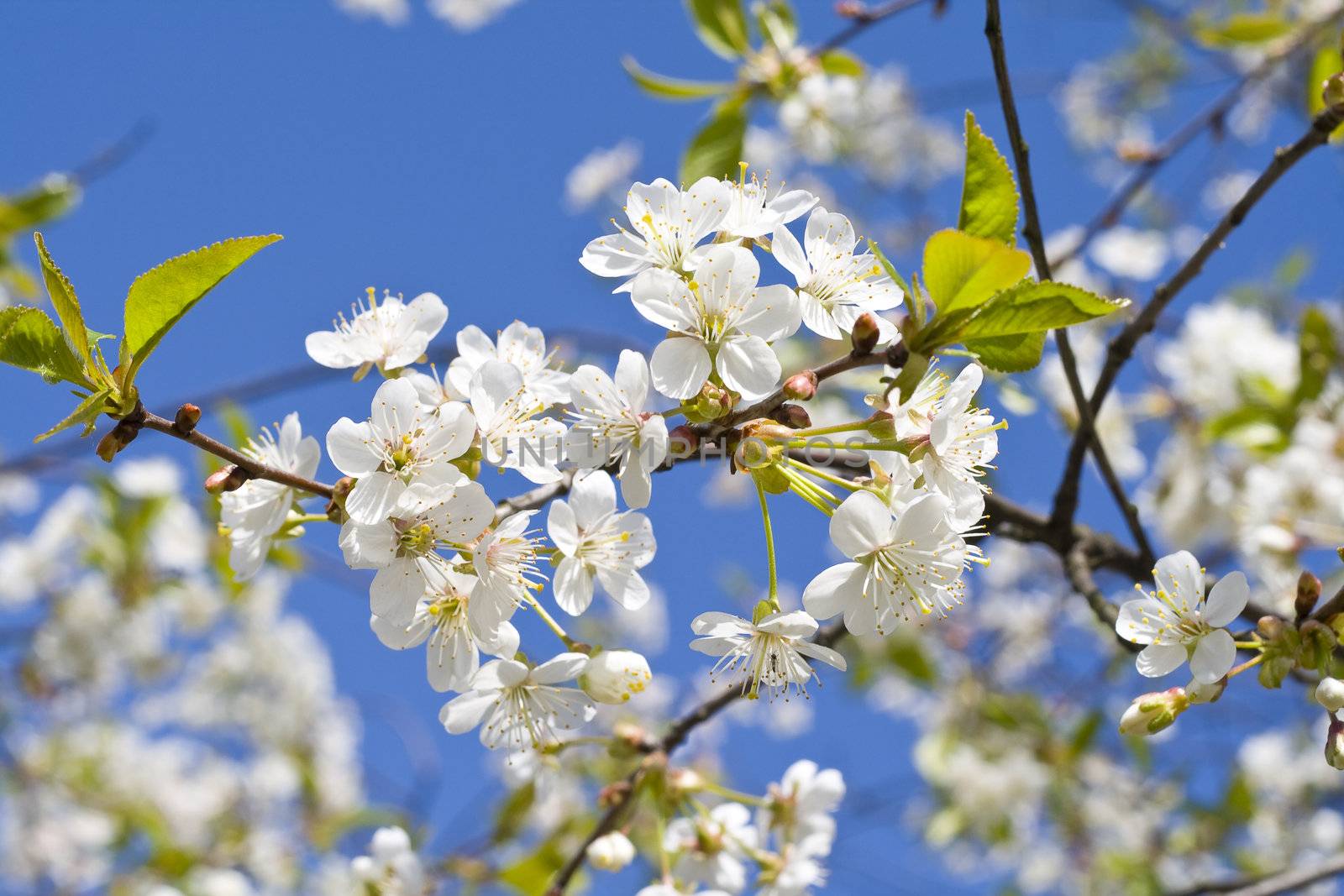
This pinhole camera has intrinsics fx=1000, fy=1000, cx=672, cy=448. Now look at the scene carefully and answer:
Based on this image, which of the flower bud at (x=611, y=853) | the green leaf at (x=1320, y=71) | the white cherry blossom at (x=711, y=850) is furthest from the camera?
the green leaf at (x=1320, y=71)

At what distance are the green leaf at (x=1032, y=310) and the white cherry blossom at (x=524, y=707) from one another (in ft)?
2.11

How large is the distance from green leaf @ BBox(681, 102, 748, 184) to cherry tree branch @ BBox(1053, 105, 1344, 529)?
48.1 inches

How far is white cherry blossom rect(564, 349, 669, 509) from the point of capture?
1181 mm

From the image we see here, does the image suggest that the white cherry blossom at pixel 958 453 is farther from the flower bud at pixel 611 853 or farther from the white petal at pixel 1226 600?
the flower bud at pixel 611 853

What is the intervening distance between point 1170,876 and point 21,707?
5743 millimetres

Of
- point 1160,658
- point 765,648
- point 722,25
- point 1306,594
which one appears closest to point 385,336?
point 765,648

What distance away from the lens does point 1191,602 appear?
129 cm

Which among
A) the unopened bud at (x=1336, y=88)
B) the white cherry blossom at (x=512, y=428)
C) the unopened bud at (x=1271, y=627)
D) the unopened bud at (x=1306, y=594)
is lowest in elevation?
the white cherry blossom at (x=512, y=428)

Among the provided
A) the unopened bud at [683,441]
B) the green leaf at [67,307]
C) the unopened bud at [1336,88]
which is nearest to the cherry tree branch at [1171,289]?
the unopened bud at [1336,88]

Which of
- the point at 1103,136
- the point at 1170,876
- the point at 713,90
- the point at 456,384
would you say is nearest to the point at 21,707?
the point at 713,90

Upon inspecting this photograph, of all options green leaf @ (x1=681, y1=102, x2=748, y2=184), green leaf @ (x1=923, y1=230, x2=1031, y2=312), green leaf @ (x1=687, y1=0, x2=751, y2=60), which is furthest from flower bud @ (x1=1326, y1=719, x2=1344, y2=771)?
green leaf @ (x1=687, y1=0, x2=751, y2=60)

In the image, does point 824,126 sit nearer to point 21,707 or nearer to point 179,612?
point 179,612

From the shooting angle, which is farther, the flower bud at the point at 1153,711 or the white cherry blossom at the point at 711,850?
the white cherry blossom at the point at 711,850

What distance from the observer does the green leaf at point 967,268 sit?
104cm
